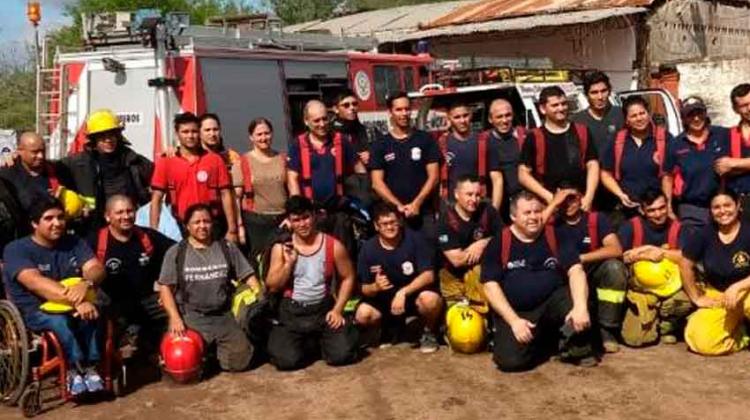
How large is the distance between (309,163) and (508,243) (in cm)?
160

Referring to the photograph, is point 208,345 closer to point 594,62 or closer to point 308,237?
point 308,237

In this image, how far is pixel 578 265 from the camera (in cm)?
595

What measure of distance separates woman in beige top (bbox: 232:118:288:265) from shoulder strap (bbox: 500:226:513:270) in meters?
1.71

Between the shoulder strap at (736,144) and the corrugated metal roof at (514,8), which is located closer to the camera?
the shoulder strap at (736,144)

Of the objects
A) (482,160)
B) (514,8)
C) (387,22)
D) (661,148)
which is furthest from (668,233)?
(387,22)

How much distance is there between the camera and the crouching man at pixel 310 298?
6.17 meters

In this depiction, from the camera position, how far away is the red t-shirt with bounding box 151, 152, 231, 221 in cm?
671

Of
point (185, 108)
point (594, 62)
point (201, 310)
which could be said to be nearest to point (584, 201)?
point (201, 310)

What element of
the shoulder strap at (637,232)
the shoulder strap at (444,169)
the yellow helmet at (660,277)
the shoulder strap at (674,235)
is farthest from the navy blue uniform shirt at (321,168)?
the shoulder strap at (674,235)

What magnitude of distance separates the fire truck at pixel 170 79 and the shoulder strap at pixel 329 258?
14.5ft

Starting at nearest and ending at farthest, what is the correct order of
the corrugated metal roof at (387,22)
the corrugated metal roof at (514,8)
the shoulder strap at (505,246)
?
the shoulder strap at (505,246), the corrugated metal roof at (514,8), the corrugated metal roof at (387,22)

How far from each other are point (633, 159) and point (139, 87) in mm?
5769

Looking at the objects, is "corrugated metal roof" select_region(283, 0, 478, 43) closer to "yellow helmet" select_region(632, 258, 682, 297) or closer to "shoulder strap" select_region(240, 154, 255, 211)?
"shoulder strap" select_region(240, 154, 255, 211)

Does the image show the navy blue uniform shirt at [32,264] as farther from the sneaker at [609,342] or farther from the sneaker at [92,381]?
the sneaker at [609,342]
